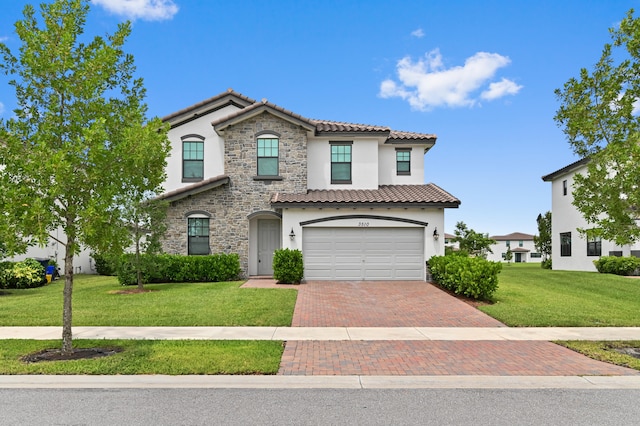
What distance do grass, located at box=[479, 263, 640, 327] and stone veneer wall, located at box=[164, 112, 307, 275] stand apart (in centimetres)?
1038

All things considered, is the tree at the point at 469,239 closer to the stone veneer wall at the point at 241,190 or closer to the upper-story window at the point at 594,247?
the upper-story window at the point at 594,247

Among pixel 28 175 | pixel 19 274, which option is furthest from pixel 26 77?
pixel 19 274

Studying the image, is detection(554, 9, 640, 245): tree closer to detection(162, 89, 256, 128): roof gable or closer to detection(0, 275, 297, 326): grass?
detection(0, 275, 297, 326): grass

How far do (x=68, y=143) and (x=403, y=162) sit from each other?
17.8 m

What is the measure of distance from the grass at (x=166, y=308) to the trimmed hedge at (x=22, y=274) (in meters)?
2.15

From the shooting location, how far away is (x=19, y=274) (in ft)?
60.8

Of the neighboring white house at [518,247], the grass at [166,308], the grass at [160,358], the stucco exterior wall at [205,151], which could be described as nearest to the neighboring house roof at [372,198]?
the stucco exterior wall at [205,151]

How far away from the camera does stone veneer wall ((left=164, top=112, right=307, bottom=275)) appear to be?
20.9 metres

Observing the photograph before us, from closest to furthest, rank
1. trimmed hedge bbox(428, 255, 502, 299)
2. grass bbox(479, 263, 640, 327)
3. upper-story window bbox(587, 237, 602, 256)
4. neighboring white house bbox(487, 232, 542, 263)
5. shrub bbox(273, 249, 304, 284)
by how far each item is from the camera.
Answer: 1. grass bbox(479, 263, 640, 327)
2. trimmed hedge bbox(428, 255, 502, 299)
3. shrub bbox(273, 249, 304, 284)
4. upper-story window bbox(587, 237, 602, 256)
5. neighboring white house bbox(487, 232, 542, 263)

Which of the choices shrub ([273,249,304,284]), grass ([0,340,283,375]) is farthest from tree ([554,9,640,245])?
shrub ([273,249,304,284])

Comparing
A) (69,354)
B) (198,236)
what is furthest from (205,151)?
(69,354)

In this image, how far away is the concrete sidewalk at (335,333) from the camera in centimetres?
991

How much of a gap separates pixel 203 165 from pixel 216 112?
2956mm

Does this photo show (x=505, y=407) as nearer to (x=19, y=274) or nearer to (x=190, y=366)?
(x=190, y=366)
